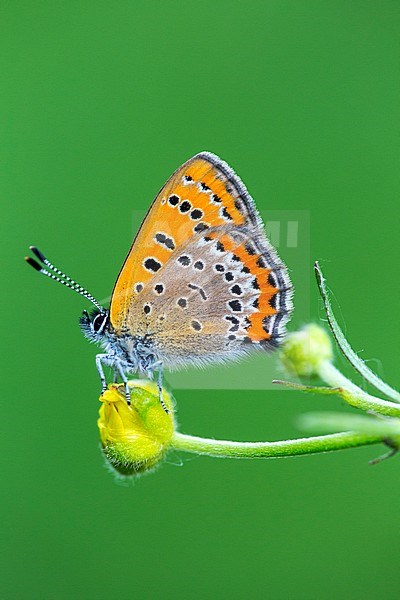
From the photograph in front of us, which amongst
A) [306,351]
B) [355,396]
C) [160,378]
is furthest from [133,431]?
[355,396]

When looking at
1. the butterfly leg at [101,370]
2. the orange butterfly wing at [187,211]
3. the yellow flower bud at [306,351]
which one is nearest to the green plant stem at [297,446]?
the yellow flower bud at [306,351]

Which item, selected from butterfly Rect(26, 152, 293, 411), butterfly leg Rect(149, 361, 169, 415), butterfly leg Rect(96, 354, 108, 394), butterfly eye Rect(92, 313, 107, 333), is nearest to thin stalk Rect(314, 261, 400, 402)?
butterfly Rect(26, 152, 293, 411)

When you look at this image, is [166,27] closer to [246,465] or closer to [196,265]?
[246,465]

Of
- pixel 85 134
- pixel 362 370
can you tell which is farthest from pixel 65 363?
pixel 362 370

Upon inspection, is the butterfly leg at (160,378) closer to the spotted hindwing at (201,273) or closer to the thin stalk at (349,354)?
the spotted hindwing at (201,273)

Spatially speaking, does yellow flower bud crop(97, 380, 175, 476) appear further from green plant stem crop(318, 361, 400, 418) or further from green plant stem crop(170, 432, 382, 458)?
green plant stem crop(318, 361, 400, 418)
